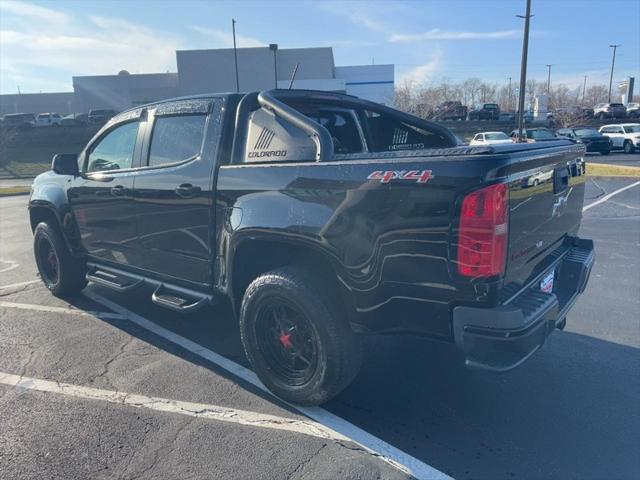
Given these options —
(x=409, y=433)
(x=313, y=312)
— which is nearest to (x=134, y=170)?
(x=313, y=312)

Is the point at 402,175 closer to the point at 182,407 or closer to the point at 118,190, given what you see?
the point at 182,407

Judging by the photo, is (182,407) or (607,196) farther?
(607,196)

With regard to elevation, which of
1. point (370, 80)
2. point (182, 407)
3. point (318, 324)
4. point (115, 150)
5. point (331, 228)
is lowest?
point (182, 407)

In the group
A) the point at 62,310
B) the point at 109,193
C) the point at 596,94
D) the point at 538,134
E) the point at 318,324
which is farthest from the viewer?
the point at 596,94

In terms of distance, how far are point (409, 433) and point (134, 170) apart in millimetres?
3003

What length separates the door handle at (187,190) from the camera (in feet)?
12.2

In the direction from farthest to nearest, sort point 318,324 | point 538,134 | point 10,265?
point 538,134, point 10,265, point 318,324

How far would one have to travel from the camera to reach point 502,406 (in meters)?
3.30

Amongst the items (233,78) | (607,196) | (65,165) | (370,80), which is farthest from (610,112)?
(65,165)

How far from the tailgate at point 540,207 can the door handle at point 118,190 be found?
3.18 metres

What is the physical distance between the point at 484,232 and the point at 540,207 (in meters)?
0.72

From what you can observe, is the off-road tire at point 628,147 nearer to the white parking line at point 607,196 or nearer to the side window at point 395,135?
the white parking line at point 607,196

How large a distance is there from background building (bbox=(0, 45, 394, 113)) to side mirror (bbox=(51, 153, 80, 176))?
134 feet

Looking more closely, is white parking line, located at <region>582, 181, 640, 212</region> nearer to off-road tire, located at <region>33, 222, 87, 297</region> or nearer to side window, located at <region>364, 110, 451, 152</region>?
side window, located at <region>364, 110, 451, 152</region>
